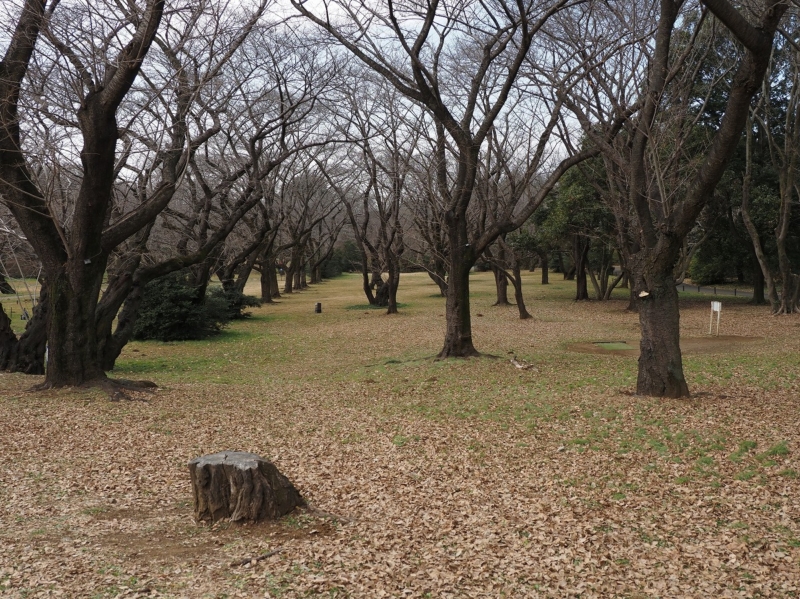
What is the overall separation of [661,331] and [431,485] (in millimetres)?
4185

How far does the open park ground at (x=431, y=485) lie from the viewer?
15.6ft

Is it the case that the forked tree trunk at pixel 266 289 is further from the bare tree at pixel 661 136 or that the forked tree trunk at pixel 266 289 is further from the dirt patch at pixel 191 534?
the dirt patch at pixel 191 534

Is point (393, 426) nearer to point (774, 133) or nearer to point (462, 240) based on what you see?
point (462, 240)

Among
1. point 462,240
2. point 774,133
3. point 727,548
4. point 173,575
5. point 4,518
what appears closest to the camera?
point 173,575

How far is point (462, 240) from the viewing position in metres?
13.7

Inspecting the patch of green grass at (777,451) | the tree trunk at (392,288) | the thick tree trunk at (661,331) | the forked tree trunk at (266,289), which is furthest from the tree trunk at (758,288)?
the forked tree trunk at (266,289)

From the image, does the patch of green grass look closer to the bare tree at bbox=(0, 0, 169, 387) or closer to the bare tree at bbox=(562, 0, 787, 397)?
the bare tree at bbox=(562, 0, 787, 397)

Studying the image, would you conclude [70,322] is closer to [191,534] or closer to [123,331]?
[123,331]

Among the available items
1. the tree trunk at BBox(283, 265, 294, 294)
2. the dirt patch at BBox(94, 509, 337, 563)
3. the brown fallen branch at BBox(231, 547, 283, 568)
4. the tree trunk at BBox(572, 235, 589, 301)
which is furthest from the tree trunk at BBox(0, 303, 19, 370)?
the tree trunk at BBox(283, 265, 294, 294)

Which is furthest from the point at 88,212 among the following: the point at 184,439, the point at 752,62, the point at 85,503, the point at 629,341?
the point at 629,341

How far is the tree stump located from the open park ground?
128mm

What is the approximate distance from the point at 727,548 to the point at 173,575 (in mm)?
3926

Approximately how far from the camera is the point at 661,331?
9188 millimetres

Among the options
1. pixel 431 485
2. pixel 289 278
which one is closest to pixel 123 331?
pixel 431 485
